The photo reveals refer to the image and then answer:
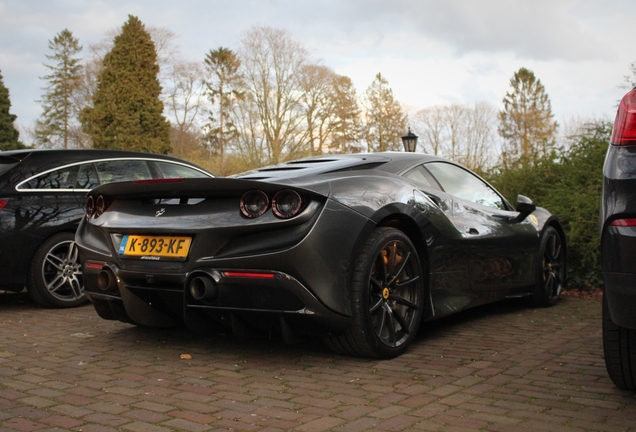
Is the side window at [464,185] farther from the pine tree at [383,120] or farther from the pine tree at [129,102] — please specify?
the pine tree at [383,120]

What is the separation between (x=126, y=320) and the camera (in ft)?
14.3

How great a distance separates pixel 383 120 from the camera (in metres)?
42.2

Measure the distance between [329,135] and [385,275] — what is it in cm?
3272

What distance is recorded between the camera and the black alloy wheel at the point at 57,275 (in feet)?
20.0

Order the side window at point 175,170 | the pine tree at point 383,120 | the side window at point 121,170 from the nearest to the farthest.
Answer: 1. the side window at point 121,170
2. the side window at point 175,170
3. the pine tree at point 383,120

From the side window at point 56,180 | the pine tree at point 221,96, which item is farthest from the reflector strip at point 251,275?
the pine tree at point 221,96

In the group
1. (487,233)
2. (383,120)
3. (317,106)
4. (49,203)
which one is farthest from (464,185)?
(383,120)

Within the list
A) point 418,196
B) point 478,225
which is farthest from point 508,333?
point 418,196

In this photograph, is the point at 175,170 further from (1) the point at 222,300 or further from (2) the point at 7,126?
(2) the point at 7,126

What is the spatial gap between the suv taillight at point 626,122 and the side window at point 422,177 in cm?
191

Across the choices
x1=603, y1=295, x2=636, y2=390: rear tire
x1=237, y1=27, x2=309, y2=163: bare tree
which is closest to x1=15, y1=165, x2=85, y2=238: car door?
x1=603, y1=295, x2=636, y2=390: rear tire

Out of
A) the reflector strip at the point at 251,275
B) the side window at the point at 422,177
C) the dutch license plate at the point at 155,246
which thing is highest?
the side window at the point at 422,177

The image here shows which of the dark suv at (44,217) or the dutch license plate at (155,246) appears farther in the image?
the dark suv at (44,217)

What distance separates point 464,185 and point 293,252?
226 centimetres
